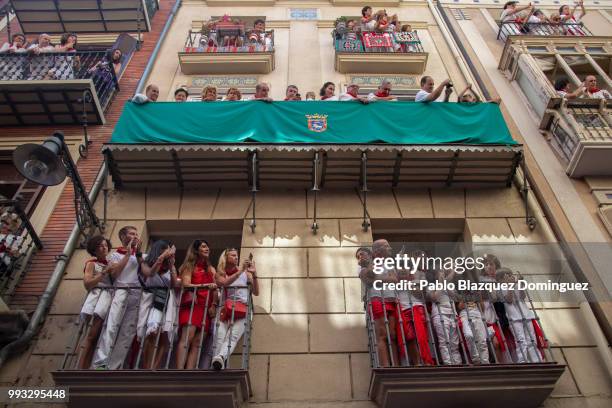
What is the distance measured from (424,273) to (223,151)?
14.7 feet

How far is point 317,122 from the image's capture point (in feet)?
33.9

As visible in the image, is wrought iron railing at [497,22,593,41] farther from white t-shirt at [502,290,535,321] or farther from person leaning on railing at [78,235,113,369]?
person leaning on railing at [78,235,113,369]

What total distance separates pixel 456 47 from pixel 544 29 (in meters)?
2.79

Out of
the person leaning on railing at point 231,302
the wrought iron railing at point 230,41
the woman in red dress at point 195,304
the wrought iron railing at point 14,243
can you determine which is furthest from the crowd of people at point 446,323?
the wrought iron railing at point 230,41

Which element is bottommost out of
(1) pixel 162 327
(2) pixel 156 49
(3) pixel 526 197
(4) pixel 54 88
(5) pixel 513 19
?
(1) pixel 162 327

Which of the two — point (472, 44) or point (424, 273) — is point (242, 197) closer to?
point (424, 273)

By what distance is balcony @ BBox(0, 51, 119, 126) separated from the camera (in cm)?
1149

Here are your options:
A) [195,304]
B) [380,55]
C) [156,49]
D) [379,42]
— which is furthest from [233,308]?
[156,49]

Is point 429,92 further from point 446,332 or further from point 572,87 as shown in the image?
point 446,332

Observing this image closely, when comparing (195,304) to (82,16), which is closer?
(195,304)

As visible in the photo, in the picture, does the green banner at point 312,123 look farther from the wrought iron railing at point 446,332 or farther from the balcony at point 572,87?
the wrought iron railing at point 446,332

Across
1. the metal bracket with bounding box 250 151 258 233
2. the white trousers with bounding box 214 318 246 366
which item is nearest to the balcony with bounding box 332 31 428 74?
the metal bracket with bounding box 250 151 258 233

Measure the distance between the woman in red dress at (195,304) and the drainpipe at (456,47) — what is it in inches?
359

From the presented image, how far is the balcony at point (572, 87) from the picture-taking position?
10.5 metres
